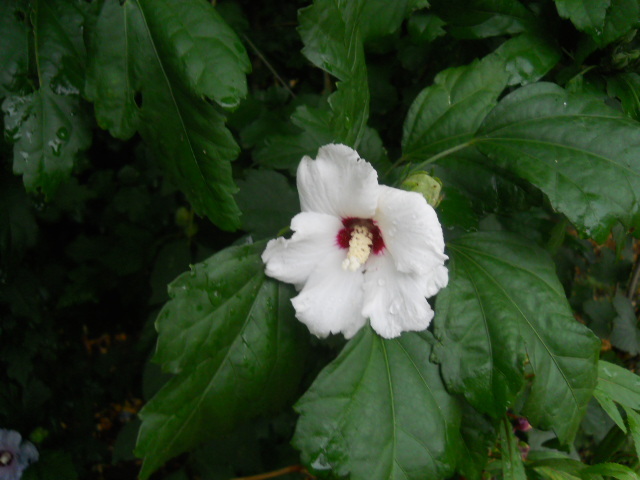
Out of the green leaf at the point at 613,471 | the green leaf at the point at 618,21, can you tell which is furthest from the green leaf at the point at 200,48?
the green leaf at the point at 613,471

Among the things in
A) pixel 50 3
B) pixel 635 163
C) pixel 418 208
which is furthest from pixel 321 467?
pixel 50 3

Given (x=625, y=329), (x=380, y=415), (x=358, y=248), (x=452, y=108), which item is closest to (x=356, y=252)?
(x=358, y=248)

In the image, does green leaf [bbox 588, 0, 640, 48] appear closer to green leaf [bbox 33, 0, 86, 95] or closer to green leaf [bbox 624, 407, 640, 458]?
green leaf [bbox 624, 407, 640, 458]

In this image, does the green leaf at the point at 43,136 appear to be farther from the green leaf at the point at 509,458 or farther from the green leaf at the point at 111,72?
the green leaf at the point at 509,458

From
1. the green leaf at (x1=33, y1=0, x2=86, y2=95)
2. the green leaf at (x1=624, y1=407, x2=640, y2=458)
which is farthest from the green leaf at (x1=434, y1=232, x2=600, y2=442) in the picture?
the green leaf at (x1=33, y1=0, x2=86, y2=95)

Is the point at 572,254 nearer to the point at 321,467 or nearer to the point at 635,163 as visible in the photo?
the point at 635,163
